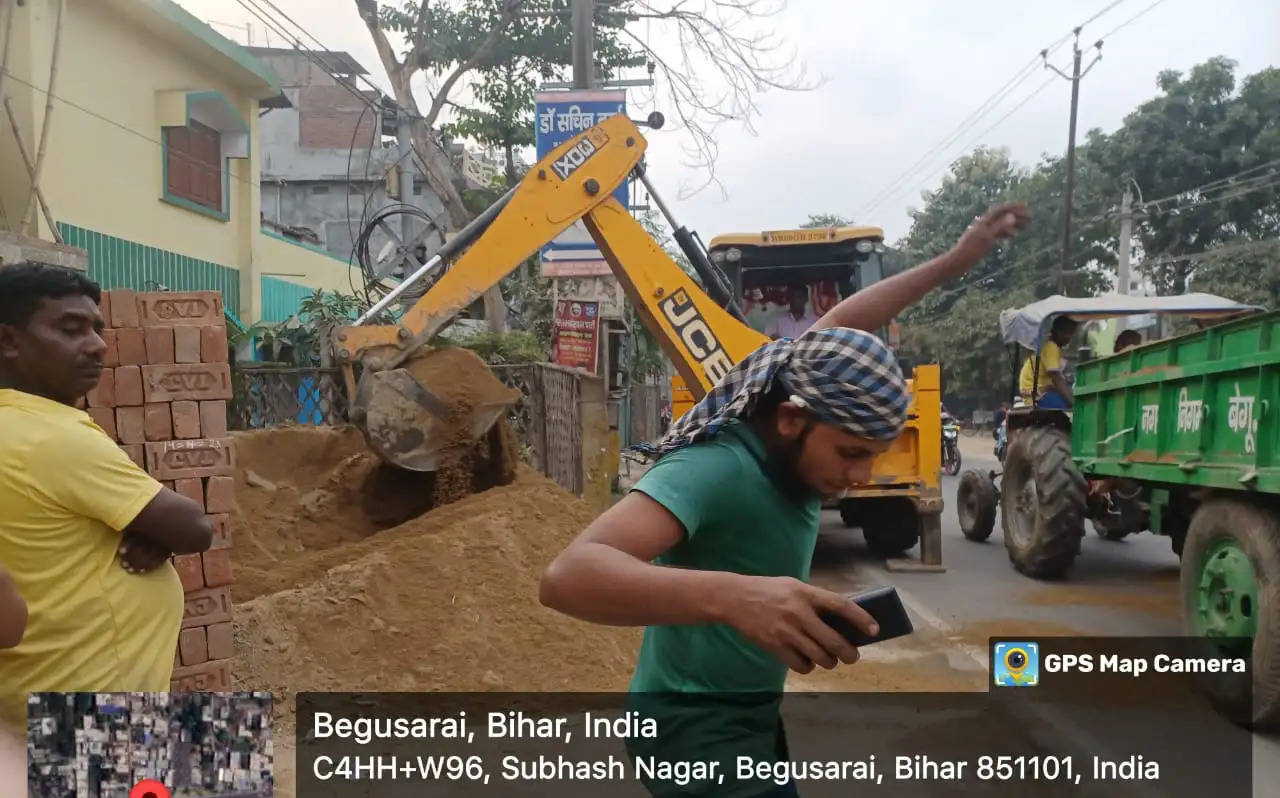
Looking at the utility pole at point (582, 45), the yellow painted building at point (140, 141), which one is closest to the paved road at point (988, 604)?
→ the utility pole at point (582, 45)

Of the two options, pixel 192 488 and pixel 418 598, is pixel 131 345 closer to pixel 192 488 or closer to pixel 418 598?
pixel 192 488

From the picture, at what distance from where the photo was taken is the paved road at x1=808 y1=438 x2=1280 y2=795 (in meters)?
5.39

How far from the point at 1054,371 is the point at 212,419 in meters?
6.75

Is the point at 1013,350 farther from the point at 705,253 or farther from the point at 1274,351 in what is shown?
the point at 1274,351

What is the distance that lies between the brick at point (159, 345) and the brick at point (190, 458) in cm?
30

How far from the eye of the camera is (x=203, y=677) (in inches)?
150

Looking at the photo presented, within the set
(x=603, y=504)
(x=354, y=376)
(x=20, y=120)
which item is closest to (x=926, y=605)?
(x=603, y=504)

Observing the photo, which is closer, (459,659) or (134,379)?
(134,379)

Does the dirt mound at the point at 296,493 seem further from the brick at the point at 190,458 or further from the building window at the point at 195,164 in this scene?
the building window at the point at 195,164

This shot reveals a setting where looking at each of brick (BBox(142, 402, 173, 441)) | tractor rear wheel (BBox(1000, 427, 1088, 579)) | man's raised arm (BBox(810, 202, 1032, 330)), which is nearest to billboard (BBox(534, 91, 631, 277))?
tractor rear wheel (BBox(1000, 427, 1088, 579))

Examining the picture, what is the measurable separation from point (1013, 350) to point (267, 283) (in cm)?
963

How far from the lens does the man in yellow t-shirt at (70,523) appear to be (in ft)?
6.19

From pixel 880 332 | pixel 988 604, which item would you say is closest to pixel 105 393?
pixel 880 332

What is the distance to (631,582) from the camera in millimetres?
1424
